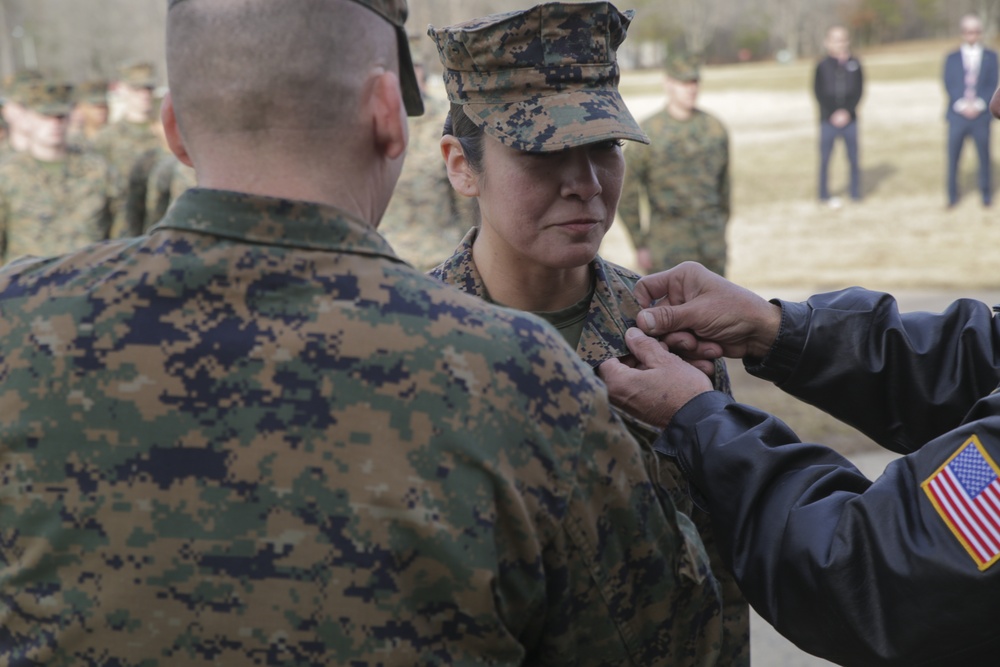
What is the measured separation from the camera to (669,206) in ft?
27.8

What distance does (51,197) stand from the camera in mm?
8156

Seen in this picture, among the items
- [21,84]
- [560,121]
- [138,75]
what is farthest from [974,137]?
[560,121]

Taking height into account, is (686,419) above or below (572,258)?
below

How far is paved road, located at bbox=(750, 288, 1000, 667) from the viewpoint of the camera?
426 cm

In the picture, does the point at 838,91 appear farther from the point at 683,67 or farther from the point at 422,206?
the point at 422,206

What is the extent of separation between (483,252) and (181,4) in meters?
1.28

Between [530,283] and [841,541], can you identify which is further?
[530,283]

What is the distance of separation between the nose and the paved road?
8.04ft

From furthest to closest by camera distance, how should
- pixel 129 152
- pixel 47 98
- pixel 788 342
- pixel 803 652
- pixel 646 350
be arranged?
pixel 129 152
pixel 47 98
pixel 803 652
pixel 788 342
pixel 646 350

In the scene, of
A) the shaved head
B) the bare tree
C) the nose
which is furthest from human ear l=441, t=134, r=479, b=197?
the bare tree

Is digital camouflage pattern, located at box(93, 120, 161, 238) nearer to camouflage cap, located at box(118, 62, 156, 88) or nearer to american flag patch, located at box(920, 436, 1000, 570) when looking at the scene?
camouflage cap, located at box(118, 62, 156, 88)

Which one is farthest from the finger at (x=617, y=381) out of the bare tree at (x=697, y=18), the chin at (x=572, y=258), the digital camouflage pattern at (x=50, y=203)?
the bare tree at (x=697, y=18)

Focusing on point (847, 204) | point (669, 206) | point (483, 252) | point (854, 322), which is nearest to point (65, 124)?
point (669, 206)

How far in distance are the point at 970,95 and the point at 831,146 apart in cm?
216
